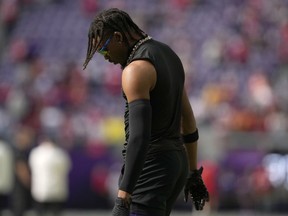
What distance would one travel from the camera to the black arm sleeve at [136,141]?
5.02m

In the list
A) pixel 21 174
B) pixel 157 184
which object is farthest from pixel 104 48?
pixel 21 174

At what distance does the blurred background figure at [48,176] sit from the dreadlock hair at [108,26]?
357 inches

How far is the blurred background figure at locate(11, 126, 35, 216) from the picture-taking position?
14664 millimetres

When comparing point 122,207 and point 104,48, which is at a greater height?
point 104,48

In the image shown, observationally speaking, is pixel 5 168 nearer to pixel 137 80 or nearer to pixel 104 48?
pixel 104 48

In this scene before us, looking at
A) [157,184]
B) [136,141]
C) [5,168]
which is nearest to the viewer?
[136,141]

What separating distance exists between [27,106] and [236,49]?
20.0 ft

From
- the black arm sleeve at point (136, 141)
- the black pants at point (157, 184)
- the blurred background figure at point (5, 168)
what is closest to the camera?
the black arm sleeve at point (136, 141)

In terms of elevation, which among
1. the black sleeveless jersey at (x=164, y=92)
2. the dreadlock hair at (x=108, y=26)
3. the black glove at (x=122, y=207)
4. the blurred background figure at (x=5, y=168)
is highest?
the blurred background figure at (x=5, y=168)

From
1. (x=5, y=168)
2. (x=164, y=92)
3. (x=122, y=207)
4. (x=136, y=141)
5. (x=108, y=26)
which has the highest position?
(x=5, y=168)

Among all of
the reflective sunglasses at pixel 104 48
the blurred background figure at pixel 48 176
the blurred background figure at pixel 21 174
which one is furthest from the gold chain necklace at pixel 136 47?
the blurred background figure at pixel 21 174

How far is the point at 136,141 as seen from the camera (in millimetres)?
5039

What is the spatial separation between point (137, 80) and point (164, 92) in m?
0.27

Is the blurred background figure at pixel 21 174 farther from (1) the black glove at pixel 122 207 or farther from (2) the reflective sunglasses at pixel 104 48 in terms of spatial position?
(1) the black glove at pixel 122 207
